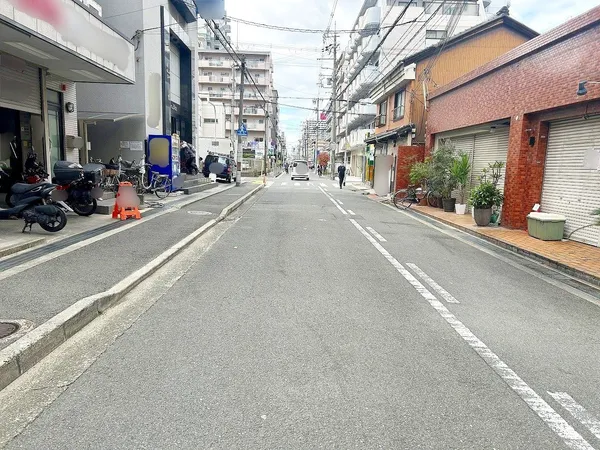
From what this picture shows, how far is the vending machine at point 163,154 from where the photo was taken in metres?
17.9

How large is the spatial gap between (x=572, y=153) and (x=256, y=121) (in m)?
73.6

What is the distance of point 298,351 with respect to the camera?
4.02 m

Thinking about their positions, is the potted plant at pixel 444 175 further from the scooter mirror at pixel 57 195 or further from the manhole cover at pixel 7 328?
the manhole cover at pixel 7 328

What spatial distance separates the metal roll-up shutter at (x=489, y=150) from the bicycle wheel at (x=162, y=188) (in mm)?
11644

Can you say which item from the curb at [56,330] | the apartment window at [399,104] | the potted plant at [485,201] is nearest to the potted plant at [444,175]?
the potted plant at [485,201]

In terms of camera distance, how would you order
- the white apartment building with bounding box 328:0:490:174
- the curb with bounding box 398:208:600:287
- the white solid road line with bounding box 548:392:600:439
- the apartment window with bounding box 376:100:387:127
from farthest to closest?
1. the white apartment building with bounding box 328:0:490:174
2. the apartment window with bounding box 376:100:387:127
3. the curb with bounding box 398:208:600:287
4. the white solid road line with bounding box 548:392:600:439

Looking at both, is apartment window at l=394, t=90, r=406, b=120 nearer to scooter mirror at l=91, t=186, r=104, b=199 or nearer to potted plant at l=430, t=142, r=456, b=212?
potted plant at l=430, t=142, r=456, b=212

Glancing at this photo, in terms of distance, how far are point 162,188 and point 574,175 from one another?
13.3 m

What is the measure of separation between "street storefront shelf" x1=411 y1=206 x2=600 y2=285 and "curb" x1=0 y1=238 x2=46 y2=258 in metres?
9.31

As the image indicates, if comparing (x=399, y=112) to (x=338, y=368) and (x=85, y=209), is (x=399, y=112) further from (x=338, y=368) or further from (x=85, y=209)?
(x=338, y=368)

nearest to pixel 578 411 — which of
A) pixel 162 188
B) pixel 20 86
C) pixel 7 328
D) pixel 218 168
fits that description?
pixel 7 328

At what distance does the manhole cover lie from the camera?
3.81 m

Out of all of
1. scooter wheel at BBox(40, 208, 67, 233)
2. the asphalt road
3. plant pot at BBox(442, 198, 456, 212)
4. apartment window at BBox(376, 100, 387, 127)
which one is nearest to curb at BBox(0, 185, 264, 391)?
the asphalt road

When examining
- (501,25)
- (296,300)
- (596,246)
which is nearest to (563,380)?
(296,300)
